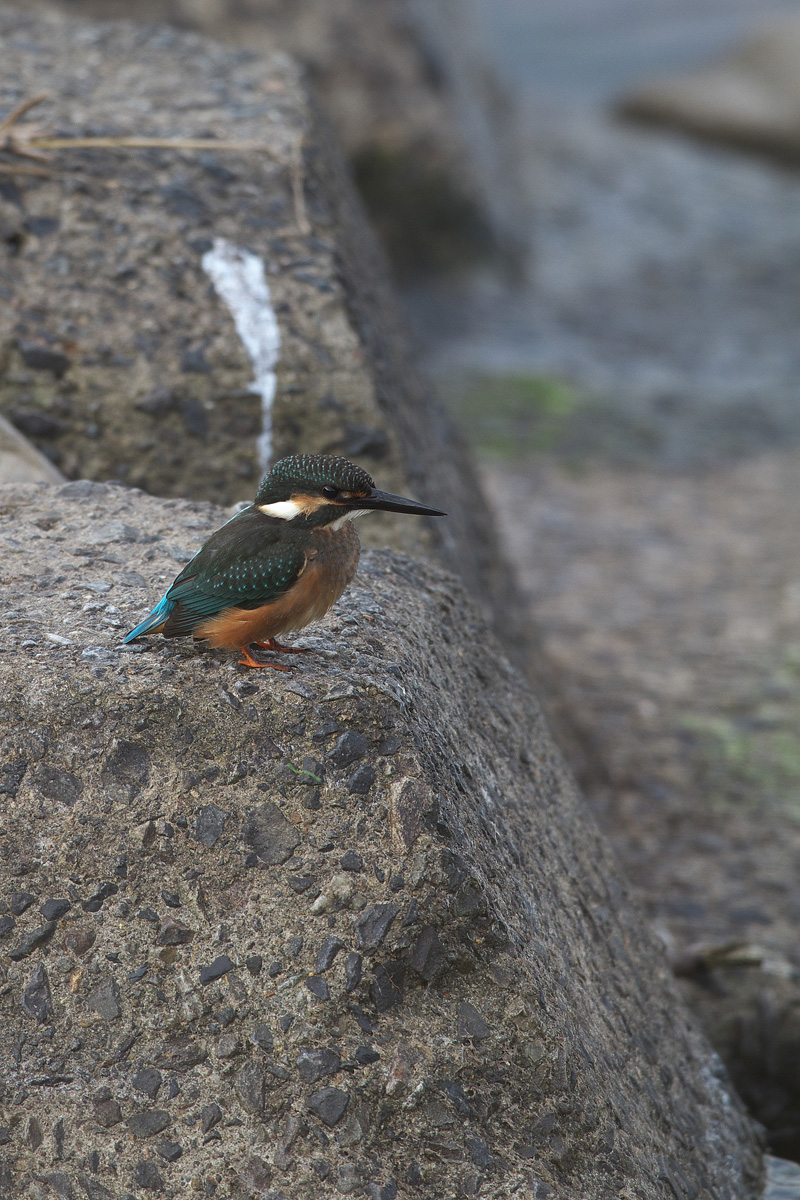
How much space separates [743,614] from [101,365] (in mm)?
3869

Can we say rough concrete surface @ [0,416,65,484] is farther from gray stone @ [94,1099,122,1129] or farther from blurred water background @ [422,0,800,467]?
blurred water background @ [422,0,800,467]

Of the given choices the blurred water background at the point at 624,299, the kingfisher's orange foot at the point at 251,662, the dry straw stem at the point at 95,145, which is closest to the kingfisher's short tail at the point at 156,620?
the kingfisher's orange foot at the point at 251,662

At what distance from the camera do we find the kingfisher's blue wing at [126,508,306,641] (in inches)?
97.3

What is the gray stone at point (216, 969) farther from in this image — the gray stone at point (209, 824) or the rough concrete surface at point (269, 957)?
the gray stone at point (209, 824)

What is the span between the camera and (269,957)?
2305 mm

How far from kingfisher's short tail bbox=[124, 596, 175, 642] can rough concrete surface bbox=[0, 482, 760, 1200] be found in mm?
43

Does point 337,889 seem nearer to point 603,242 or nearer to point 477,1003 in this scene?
point 477,1003

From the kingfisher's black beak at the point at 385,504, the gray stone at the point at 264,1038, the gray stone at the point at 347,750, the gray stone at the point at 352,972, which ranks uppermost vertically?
the kingfisher's black beak at the point at 385,504

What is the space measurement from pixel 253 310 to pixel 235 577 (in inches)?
70.4

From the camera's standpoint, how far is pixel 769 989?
3.92m

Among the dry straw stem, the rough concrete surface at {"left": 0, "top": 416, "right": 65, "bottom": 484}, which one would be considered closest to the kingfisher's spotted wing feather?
the rough concrete surface at {"left": 0, "top": 416, "right": 65, "bottom": 484}

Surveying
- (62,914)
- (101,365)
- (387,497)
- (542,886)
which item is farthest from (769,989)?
(101,365)

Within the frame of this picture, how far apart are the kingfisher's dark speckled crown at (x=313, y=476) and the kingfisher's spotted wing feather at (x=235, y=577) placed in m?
0.11

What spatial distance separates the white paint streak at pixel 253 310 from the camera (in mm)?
3982
